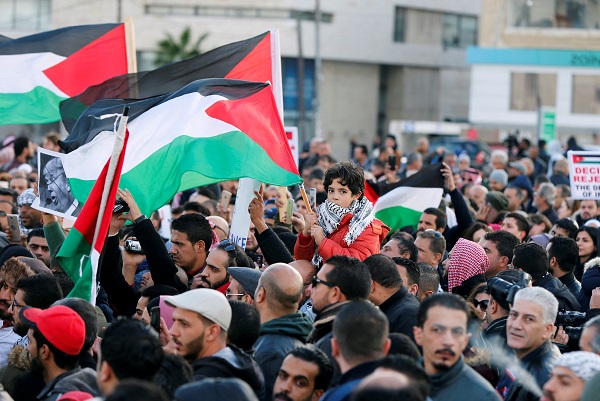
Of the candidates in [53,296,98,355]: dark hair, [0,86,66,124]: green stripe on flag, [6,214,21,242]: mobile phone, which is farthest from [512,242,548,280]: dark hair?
[0,86,66,124]: green stripe on flag

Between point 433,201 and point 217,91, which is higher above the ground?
point 217,91

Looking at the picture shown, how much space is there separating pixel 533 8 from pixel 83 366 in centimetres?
4978

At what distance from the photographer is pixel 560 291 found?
8852 mm

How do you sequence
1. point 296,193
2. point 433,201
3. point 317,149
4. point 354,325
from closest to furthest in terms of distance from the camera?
point 354,325 → point 433,201 → point 296,193 → point 317,149

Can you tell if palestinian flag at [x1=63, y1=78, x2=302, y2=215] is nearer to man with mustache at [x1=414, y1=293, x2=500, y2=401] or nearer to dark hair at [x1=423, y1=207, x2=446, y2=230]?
dark hair at [x1=423, y1=207, x2=446, y2=230]

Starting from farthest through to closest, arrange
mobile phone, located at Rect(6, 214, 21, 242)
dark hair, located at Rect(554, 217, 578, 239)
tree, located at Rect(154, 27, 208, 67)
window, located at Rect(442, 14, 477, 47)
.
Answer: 1. window, located at Rect(442, 14, 477, 47)
2. tree, located at Rect(154, 27, 208, 67)
3. dark hair, located at Rect(554, 217, 578, 239)
4. mobile phone, located at Rect(6, 214, 21, 242)

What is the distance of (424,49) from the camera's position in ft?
219

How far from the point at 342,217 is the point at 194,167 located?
1.47 meters

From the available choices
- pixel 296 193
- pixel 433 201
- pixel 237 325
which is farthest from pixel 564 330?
pixel 296 193

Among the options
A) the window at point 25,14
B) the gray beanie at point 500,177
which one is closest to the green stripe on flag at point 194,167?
the gray beanie at point 500,177

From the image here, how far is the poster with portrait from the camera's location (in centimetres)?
862

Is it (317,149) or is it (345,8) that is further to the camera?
(345,8)

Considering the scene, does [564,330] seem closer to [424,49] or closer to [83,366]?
[83,366]

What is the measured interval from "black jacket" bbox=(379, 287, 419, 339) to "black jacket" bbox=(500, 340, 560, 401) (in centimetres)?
96
